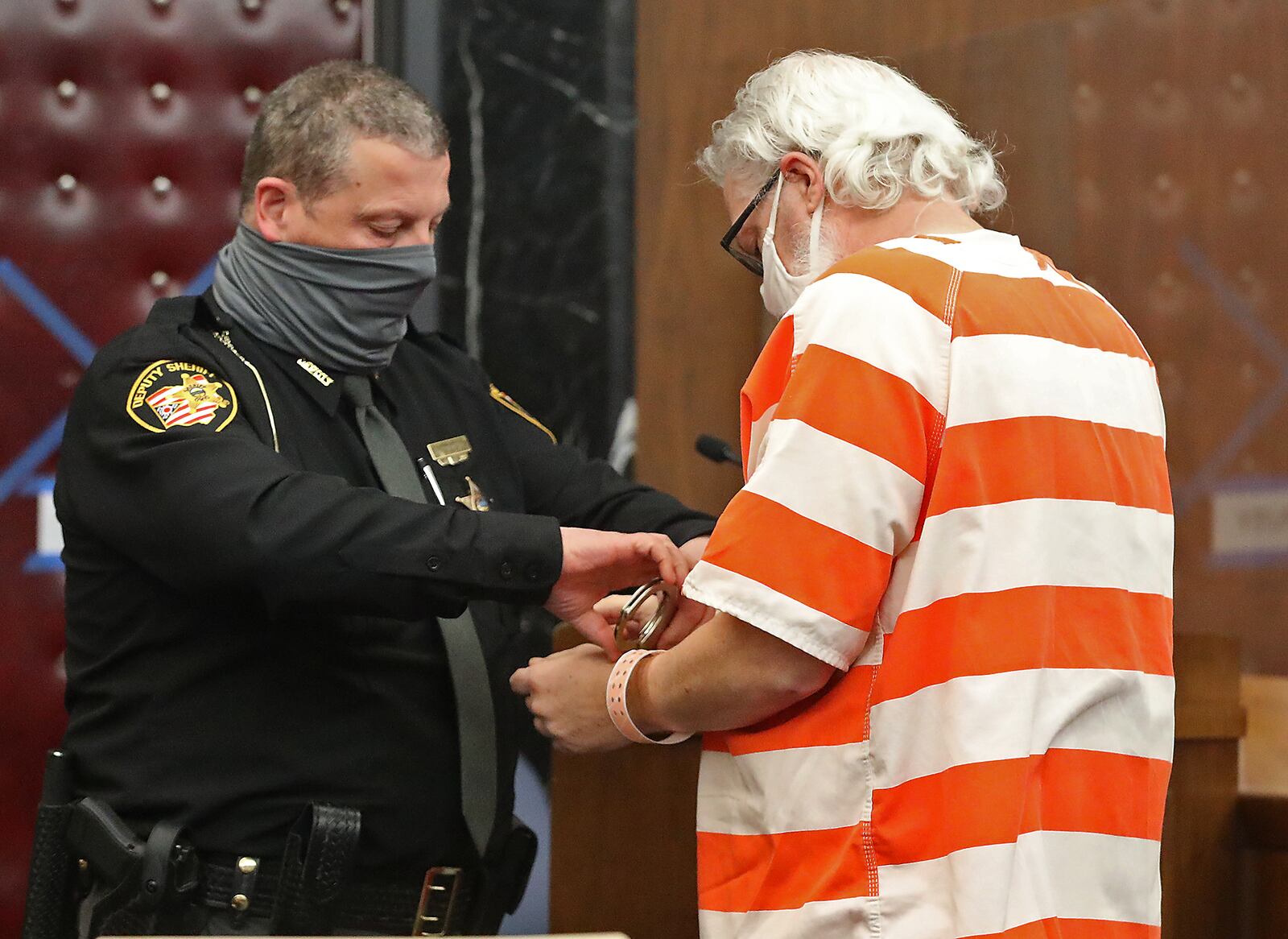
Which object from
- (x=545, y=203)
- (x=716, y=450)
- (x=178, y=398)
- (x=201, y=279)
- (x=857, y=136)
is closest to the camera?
(x=857, y=136)

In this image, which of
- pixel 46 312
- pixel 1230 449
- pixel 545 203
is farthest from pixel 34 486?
pixel 1230 449

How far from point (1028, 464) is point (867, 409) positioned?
14cm

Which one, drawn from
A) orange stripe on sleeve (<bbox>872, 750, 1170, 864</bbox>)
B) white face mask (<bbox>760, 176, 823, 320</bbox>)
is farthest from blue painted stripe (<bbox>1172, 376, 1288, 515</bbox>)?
orange stripe on sleeve (<bbox>872, 750, 1170, 864</bbox>)

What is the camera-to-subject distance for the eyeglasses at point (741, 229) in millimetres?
1440

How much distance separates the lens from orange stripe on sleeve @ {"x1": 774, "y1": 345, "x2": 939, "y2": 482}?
1154 millimetres

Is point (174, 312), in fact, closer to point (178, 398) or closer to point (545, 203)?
point (178, 398)

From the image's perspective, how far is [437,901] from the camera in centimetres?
156

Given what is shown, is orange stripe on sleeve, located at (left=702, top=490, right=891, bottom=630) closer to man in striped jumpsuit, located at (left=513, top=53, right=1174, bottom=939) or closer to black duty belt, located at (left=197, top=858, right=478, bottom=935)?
man in striped jumpsuit, located at (left=513, top=53, right=1174, bottom=939)

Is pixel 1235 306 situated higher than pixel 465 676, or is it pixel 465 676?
pixel 1235 306

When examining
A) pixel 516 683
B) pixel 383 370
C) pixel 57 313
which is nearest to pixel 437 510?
pixel 516 683

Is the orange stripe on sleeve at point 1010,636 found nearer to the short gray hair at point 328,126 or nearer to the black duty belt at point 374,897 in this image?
the black duty belt at point 374,897

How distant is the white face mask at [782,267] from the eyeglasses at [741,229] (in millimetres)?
13

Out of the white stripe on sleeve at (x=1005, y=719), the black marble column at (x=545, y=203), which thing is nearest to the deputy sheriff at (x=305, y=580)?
the white stripe on sleeve at (x=1005, y=719)

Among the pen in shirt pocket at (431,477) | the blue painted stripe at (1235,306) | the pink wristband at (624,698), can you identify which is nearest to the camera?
the pink wristband at (624,698)
